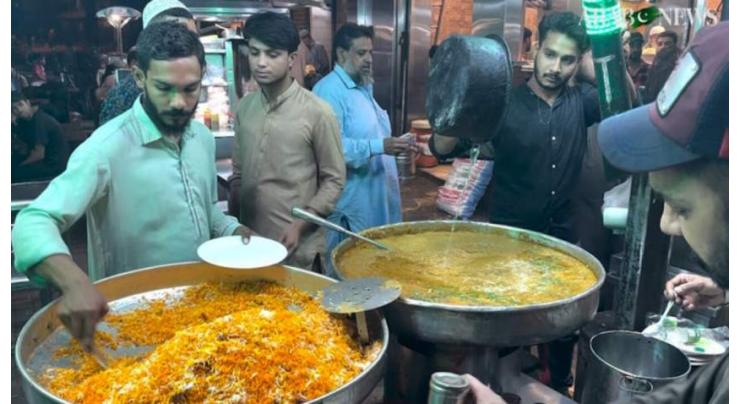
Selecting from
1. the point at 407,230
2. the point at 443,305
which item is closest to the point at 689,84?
the point at 443,305

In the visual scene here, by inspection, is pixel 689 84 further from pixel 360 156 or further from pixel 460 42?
pixel 360 156

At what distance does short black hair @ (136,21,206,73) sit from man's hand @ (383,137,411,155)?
1.59 m

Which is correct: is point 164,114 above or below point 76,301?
above

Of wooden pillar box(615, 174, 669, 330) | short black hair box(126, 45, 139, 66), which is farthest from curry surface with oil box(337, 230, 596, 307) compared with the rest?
short black hair box(126, 45, 139, 66)

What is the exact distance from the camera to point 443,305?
1.49 m

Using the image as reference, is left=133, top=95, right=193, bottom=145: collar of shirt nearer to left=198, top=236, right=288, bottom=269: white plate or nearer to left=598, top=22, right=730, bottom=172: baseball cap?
left=198, top=236, right=288, bottom=269: white plate

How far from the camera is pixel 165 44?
1.87 m

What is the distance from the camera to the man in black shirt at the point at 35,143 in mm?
4184

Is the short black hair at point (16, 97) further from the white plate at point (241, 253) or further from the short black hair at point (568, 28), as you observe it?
the short black hair at point (568, 28)

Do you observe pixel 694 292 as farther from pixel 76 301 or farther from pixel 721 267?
pixel 76 301

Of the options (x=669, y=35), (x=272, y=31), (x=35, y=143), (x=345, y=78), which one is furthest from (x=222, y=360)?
(x=669, y=35)

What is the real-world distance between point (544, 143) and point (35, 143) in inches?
142

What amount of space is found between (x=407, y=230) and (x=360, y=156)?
1161 mm

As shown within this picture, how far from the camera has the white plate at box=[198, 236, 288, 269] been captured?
173 cm
